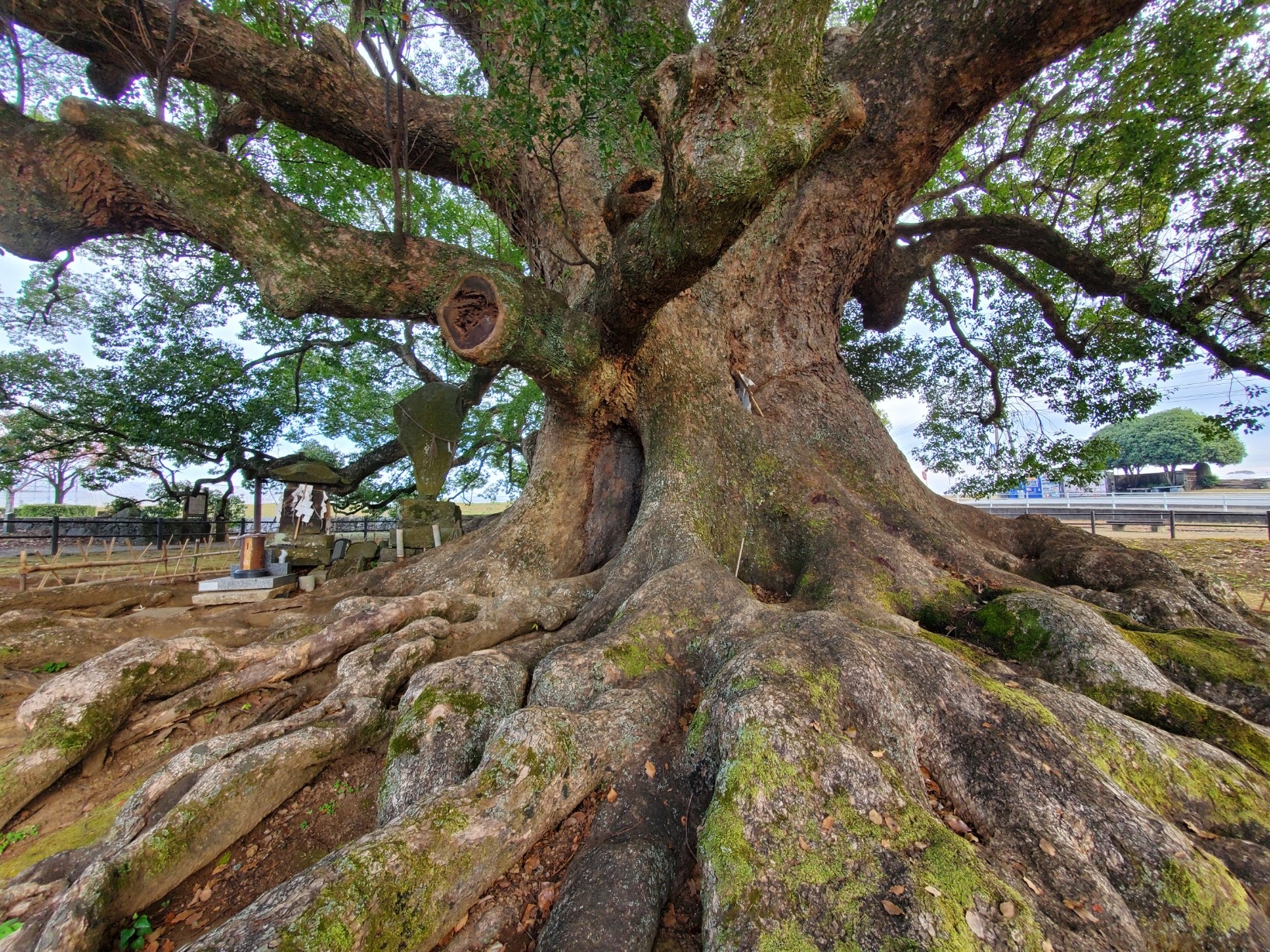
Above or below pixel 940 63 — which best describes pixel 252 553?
below

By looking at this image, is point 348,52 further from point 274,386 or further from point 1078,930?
point 274,386

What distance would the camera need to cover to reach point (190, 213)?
11.2 ft

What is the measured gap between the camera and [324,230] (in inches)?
140

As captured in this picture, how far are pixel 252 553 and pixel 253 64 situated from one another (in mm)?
5241

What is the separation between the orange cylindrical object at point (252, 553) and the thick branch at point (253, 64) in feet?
15.5

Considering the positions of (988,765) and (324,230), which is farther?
(324,230)

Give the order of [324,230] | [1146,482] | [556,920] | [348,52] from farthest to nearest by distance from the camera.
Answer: [1146,482] < [348,52] < [324,230] < [556,920]

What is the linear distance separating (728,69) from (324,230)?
9.03 ft

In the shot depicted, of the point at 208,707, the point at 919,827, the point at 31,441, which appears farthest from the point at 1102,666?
the point at 31,441

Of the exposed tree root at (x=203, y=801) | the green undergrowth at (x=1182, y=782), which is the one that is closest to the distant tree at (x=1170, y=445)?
the green undergrowth at (x=1182, y=782)

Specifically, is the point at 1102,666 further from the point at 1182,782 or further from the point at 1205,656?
the point at 1205,656

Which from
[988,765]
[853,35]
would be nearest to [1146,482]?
[853,35]

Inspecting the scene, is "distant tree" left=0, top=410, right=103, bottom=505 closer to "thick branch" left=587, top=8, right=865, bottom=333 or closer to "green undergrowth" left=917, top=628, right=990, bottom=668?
"thick branch" left=587, top=8, right=865, bottom=333

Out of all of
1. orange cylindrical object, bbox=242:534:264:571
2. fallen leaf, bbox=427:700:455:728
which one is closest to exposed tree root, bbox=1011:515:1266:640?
fallen leaf, bbox=427:700:455:728
